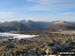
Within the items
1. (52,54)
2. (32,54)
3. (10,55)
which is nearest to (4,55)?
(10,55)

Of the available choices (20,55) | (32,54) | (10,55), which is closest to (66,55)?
(32,54)

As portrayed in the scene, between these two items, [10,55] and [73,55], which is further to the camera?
[10,55]

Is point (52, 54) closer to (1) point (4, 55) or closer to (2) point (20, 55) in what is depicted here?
(2) point (20, 55)

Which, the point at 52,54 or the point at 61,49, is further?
the point at 61,49

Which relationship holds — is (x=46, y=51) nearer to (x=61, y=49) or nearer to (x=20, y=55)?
(x=61, y=49)

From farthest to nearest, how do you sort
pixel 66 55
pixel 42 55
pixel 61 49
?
pixel 61 49 < pixel 42 55 < pixel 66 55

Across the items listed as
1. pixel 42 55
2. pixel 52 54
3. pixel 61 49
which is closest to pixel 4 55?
pixel 42 55

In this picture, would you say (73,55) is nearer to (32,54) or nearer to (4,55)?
(32,54)

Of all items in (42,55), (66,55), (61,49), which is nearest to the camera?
(66,55)
